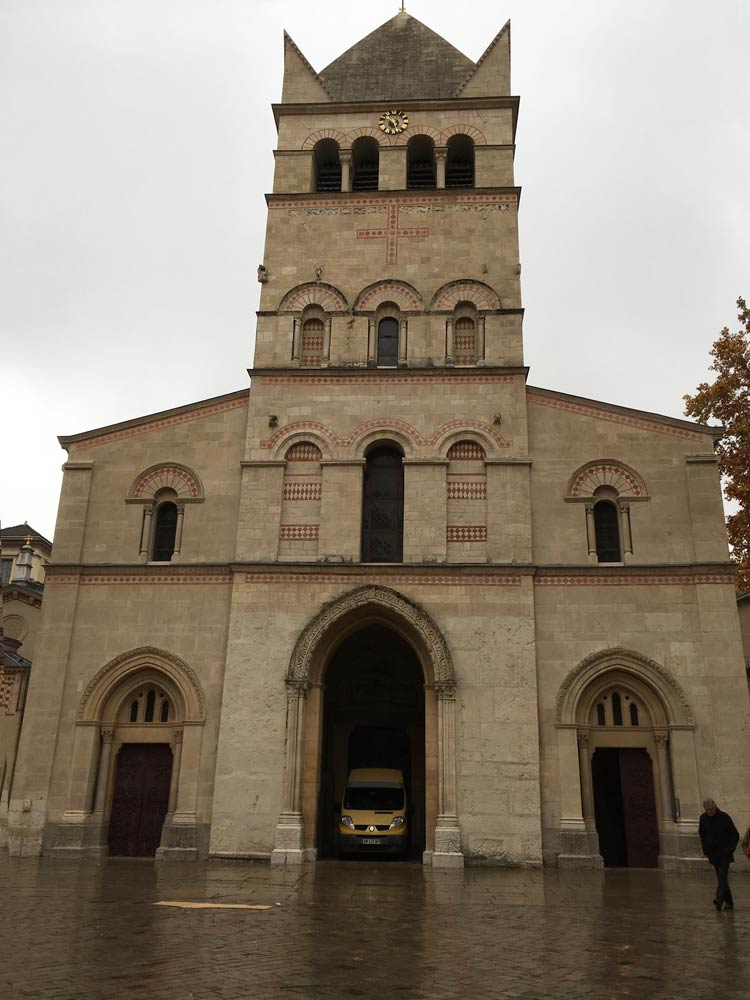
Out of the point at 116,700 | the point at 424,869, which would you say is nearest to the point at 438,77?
the point at 116,700

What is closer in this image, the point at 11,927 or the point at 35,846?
the point at 11,927

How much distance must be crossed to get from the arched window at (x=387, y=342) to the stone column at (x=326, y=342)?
1321mm

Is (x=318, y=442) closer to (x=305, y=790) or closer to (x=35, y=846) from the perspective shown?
(x=305, y=790)

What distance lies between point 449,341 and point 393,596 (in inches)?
276

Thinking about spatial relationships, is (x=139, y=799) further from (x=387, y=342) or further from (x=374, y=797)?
(x=387, y=342)

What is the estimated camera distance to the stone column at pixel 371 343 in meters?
22.1

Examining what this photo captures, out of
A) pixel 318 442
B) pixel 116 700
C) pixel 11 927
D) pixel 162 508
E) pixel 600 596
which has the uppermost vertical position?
pixel 318 442

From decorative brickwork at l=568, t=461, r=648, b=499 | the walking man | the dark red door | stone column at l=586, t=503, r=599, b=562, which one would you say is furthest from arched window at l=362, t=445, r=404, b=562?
the walking man

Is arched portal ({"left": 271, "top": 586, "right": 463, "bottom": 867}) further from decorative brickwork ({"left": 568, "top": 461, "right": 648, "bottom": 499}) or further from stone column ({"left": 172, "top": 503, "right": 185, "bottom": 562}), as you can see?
decorative brickwork ({"left": 568, "top": 461, "right": 648, "bottom": 499})

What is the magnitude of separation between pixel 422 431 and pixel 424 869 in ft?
32.6

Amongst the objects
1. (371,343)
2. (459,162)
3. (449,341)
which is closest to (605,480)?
(449,341)

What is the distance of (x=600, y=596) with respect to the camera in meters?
19.7

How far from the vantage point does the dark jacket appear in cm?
1277

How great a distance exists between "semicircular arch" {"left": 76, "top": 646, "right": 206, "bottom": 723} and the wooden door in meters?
9.71
